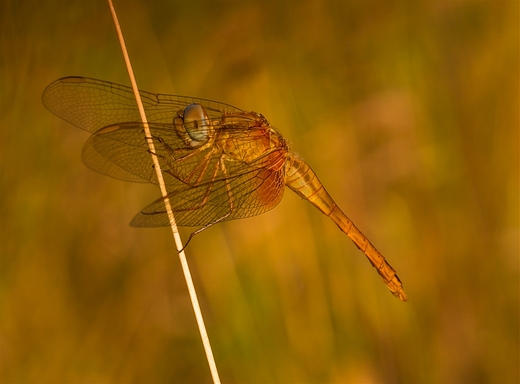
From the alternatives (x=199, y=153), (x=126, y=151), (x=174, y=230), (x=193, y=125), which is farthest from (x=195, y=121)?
(x=174, y=230)

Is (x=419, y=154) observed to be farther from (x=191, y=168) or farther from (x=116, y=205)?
(x=116, y=205)

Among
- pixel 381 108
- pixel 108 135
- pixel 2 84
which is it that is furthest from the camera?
pixel 381 108

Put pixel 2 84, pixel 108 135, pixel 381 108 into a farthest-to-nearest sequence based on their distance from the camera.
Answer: pixel 381 108 < pixel 2 84 < pixel 108 135

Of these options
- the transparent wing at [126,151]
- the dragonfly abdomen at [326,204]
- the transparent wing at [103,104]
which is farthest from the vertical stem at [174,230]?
the dragonfly abdomen at [326,204]

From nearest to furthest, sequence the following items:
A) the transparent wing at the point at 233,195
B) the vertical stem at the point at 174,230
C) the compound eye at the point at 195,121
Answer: the vertical stem at the point at 174,230
the transparent wing at the point at 233,195
the compound eye at the point at 195,121

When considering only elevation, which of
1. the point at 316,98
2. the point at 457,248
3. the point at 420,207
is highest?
the point at 316,98

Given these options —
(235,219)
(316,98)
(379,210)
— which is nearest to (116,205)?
(235,219)

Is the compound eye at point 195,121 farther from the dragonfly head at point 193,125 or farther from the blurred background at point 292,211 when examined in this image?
the blurred background at point 292,211

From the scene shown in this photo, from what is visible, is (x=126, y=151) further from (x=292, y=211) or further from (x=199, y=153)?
(x=292, y=211)
